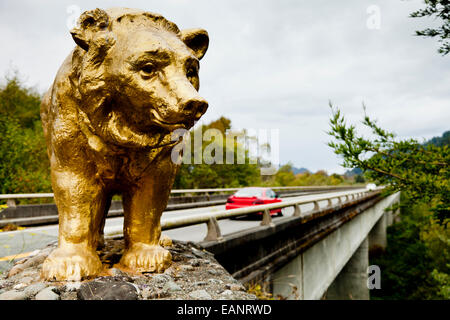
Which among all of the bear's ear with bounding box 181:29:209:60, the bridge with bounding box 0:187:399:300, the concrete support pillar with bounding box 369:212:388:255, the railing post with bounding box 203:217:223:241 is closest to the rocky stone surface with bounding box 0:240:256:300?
the bridge with bounding box 0:187:399:300

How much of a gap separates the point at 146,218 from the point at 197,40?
130cm

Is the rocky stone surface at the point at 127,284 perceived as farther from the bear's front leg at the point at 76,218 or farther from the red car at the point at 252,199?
the red car at the point at 252,199

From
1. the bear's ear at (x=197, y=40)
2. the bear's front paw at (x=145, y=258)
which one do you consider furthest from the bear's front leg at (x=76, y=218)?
the bear's ear at (x=197, y=40)

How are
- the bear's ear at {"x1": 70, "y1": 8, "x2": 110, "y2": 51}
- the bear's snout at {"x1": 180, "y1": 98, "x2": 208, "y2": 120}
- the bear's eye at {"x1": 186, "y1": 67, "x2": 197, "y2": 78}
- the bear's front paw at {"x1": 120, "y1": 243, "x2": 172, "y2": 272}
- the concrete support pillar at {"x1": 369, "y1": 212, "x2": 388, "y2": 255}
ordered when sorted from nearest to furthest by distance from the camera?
the bear's snout at {"x1": 180, "y1": 98, "x2": 208, "y2": 120} < the bear's ear at {"x1": 70, "y1": 8, "x2": 110, "y2": 51} < the bear's eye at {"x1": 186, "y1": 67, "x2": 197, "y2": 78} < the bear's front paw at {"x1": 120, "y1": 243, "x2": 172, "y2": 272} < the concrete support pillar at {"x1": 369, "y1": 212, "x2": 388, "y2": 255}

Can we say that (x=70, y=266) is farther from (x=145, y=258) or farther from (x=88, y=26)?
(x=88, y=26)

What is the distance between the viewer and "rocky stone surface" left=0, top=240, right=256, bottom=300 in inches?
70.6

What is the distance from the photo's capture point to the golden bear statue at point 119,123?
175 centimetres

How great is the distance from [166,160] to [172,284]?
832 mm

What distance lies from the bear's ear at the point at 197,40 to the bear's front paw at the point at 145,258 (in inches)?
55.5

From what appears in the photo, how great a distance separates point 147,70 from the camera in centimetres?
177

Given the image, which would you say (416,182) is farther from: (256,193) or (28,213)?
(28,213)

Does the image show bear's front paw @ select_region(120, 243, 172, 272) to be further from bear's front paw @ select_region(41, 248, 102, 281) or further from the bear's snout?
the bear's snout

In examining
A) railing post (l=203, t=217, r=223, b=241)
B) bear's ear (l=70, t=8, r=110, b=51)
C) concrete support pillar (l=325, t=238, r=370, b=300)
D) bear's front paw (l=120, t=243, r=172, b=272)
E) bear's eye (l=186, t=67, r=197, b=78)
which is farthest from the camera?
concrete support pillar (l=325, t=238, r=370, b=300)
